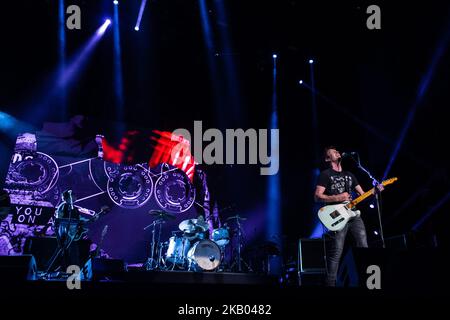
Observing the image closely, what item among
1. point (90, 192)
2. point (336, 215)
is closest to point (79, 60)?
point (90, 192)

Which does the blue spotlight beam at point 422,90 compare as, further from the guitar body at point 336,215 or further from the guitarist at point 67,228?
the guitarist at point 67,228

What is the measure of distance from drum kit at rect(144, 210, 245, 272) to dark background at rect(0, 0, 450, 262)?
220 centimetres

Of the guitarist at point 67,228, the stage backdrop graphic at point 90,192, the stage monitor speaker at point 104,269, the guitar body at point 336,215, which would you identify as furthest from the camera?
the stage backdrop graphic at point 90,192

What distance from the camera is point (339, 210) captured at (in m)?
4.62

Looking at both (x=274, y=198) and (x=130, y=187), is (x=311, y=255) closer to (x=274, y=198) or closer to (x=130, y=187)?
(x=274, y=198)

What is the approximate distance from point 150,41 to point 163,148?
267 cm

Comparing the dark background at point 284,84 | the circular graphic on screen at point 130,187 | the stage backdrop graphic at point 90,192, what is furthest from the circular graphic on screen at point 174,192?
the dark background at point 284,84

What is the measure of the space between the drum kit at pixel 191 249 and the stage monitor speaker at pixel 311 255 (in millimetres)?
1363

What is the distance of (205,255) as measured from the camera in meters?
6.91

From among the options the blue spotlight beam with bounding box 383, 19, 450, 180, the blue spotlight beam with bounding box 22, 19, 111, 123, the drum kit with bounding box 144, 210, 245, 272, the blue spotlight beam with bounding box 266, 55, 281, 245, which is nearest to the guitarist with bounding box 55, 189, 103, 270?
the drum kit with bounding box 144, 210, 245, 272

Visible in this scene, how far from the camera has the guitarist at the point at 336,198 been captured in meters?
4.30

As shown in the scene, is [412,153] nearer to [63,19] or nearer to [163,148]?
[163,148]

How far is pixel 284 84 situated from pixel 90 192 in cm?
553
